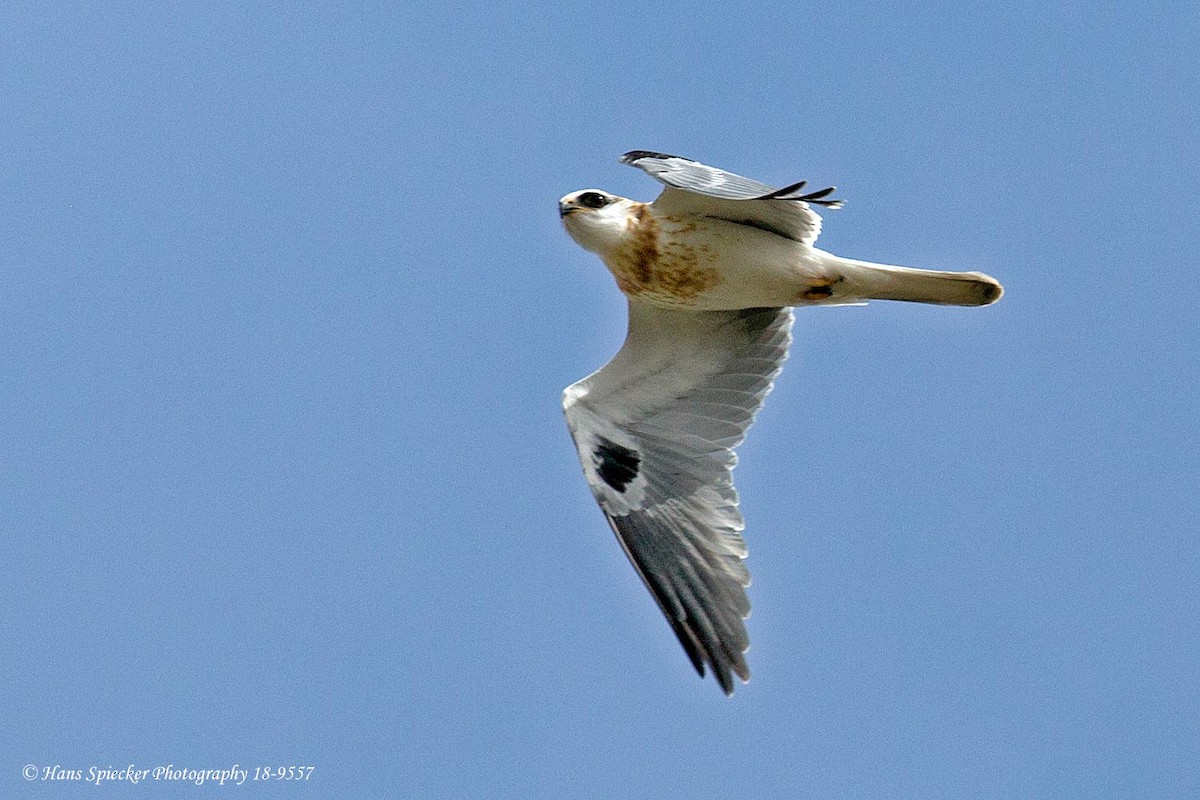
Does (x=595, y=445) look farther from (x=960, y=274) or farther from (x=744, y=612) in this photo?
(x=960, y=274)

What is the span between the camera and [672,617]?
339 inches

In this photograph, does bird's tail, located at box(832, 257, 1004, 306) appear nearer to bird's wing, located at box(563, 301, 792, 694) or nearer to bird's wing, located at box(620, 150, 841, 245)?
bird's wing, located at box(620, 150, 841, 245)

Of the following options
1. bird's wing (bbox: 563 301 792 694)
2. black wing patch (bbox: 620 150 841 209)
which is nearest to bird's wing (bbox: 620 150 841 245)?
black wing patch (bbox: 620 150 841 209)

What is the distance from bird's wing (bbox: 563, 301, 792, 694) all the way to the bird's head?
624mm

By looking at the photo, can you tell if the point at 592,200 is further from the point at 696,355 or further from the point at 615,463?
the point at 615,463

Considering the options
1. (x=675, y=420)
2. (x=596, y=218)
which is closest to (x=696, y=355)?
(x=675, y=420)

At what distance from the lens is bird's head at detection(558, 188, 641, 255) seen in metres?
8.88

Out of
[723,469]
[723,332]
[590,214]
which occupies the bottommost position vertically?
[723,469]

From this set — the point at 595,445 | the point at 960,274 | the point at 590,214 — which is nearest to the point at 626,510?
the point at 595,445

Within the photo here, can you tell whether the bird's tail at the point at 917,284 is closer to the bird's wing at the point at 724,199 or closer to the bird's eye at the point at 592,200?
the bird's wing at the point at 724,199

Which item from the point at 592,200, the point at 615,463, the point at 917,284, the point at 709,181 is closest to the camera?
the point at 709,181

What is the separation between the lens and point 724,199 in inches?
325

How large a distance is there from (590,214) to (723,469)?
1.81m

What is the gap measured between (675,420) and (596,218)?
149 centimetres
